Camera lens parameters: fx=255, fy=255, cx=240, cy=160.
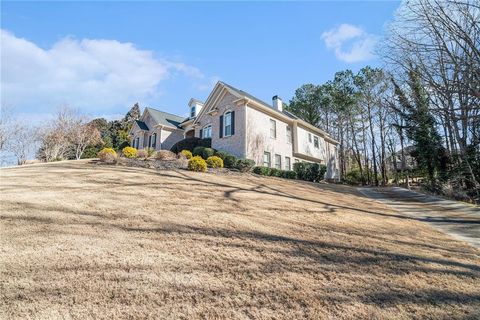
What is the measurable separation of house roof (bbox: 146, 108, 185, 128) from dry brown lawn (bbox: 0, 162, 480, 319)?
21.2 metres

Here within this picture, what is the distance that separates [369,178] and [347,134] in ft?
27.5

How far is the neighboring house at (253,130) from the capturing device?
1848 cm

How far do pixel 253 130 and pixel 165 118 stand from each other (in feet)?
43.9

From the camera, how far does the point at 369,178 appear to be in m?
31.5

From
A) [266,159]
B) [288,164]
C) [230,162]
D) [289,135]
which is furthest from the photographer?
[289,135]

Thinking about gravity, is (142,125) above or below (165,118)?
below

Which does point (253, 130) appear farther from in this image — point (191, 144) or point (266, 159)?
point (191, 144)

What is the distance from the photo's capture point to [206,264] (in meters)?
3.36

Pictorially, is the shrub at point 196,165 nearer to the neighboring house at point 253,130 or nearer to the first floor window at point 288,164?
the neighboring house at point 253,130

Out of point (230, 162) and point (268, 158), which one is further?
point (268, 158)

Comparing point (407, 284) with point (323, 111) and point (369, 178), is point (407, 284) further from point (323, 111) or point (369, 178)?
point (323, 111)

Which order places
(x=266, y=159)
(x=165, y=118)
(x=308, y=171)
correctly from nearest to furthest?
1. (x=266, y=159)
2. (x=308, y=171)
3. (x=165, y=118)

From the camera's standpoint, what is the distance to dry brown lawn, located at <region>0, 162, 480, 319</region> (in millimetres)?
2596

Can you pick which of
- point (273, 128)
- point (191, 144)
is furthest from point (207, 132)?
point (273, 128)
